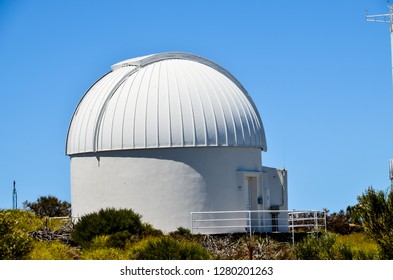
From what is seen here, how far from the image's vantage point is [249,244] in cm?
2497

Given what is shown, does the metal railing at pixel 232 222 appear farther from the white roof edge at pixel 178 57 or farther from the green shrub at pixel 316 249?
the green shrub at pixel 316 249

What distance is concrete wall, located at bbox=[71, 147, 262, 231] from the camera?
27.1 meters

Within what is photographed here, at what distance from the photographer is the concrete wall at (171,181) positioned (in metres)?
27.1

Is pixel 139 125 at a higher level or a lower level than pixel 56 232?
higher

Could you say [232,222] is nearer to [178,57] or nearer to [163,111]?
[163,111]

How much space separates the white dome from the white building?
3 cm

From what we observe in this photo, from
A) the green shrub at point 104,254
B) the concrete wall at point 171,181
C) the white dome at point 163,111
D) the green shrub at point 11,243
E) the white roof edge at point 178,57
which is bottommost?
the green shrub at point 104,254

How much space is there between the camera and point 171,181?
27062 millimetres

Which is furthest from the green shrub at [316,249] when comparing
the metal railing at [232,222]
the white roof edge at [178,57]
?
the white roof edge at [178,57]

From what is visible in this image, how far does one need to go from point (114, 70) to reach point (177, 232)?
6.66 metres

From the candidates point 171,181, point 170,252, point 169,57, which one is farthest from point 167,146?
point 170,252

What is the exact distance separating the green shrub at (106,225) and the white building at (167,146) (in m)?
1.36

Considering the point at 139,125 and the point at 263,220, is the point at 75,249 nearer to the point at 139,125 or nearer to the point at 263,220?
the point at 139,125
